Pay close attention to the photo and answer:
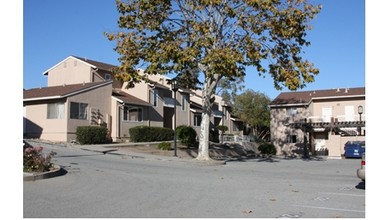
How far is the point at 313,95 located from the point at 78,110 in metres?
27.0

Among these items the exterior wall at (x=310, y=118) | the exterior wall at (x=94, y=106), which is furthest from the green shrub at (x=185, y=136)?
the exterior wall at (x=310, y=118)

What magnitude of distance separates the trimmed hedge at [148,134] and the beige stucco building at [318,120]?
1248 centimetres

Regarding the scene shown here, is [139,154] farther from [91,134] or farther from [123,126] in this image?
[123,126]

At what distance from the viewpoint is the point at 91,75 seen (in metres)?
41.1

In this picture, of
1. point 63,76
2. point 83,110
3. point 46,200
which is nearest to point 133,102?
point 83,110

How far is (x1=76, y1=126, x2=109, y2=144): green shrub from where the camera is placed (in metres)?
30.9

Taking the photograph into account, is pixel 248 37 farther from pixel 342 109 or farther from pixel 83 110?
pixel 342 109

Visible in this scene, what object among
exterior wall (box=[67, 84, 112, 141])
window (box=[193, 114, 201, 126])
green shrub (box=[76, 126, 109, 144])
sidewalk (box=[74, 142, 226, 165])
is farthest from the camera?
window (box=[193, 114, 201, 126])

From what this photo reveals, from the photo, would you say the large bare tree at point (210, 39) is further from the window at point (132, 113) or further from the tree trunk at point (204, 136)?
the window at point (132, 113)

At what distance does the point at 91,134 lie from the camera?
3155 cm

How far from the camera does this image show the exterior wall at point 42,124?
1267 inches

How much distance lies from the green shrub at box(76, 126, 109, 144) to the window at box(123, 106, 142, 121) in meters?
4.65

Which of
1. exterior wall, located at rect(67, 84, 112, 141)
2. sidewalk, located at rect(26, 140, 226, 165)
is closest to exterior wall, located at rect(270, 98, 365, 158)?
sidewalk, located at rect(26, 140, 226, 165)

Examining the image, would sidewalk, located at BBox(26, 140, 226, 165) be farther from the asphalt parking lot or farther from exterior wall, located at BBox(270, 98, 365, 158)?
exterior wall, located at BBox(270, 98, 365, 158)
